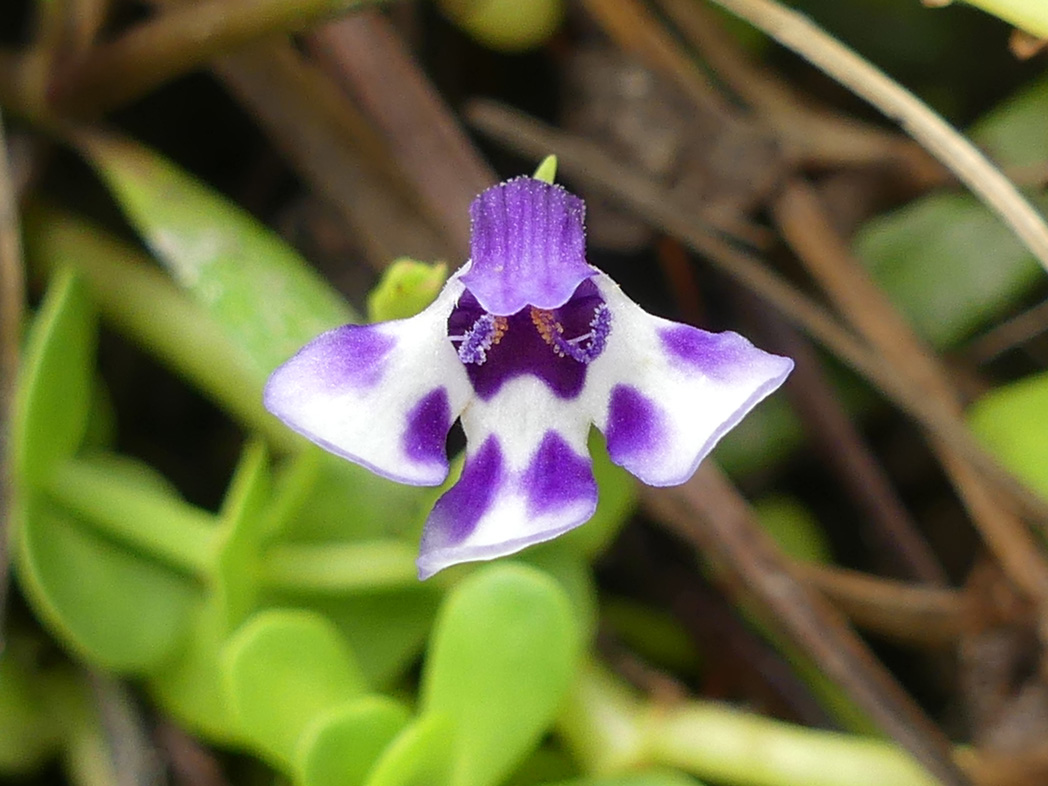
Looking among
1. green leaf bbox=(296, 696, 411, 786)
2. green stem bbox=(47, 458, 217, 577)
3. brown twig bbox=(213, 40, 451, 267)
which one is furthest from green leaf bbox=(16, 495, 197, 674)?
brown twig bbox=(213, 40, 451, 267)

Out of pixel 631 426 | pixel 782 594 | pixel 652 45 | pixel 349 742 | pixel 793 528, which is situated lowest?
pixel 349 742

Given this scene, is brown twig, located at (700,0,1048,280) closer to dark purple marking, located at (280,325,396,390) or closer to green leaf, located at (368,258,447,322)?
green leaf, located at (368,258,447,322)

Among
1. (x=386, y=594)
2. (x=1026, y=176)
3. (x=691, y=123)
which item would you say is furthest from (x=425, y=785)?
(x=1026, y=176)

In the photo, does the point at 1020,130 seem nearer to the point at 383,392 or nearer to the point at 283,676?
the point at 383,392

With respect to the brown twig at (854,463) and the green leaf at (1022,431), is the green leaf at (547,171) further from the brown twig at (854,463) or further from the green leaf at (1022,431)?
the green leaf at (1022,431)

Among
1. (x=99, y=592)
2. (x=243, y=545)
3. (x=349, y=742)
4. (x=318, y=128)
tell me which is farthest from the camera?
(x=318, y=128)

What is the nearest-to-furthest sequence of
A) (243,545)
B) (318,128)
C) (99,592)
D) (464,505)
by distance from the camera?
1. (464,505)
2. (243,545)
3. (99,592)
4. (318,128)

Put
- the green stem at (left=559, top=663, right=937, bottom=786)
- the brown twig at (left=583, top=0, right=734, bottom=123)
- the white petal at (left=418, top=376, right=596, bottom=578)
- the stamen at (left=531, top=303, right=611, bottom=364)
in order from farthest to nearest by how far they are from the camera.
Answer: the brown twig at (left=583, top=0, right=734, bottom=123) → the green stem at (left=559, top=663, right=937, bottom=786) → the stamen at (left=531, top=303, right=611, bottom=364) → the white petal at (left=418, top=376, right=596, bottom=578)

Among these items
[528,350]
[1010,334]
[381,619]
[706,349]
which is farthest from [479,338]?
[1010,334]
